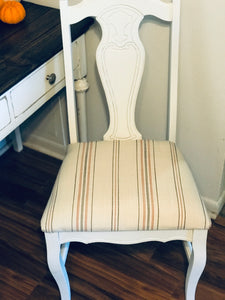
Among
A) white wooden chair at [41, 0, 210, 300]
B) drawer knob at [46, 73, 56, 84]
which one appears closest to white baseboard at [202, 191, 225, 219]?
white wooden chair at [41, 0, 210, 300]

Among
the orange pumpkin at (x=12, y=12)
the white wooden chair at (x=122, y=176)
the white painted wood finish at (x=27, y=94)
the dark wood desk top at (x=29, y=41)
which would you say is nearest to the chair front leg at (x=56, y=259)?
the white wooden chair at (x=122, y=176)

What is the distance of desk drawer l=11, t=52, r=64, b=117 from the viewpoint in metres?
1.32

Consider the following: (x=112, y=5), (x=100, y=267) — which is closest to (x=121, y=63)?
(x=112, y=5)

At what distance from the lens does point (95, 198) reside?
4.21ft

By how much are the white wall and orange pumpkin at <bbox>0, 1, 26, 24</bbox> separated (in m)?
0.25

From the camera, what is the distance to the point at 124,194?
1291 millimetres

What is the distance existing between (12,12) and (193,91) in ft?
2.22

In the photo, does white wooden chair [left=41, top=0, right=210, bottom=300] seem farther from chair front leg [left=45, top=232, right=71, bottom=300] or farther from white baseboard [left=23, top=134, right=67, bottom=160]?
white baseboard [left=23, top=134, right=67, bottom=160]

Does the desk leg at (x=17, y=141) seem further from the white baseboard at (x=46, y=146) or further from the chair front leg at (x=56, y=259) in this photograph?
the chair front leg at (x=56, y=259)

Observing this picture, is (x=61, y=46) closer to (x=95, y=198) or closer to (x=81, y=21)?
(x=81, y=21)

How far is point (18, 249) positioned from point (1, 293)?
192 mm

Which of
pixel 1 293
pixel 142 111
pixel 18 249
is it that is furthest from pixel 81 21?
pixel 1 293

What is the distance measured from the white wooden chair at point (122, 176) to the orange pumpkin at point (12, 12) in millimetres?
227

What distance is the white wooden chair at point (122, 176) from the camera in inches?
49.4
